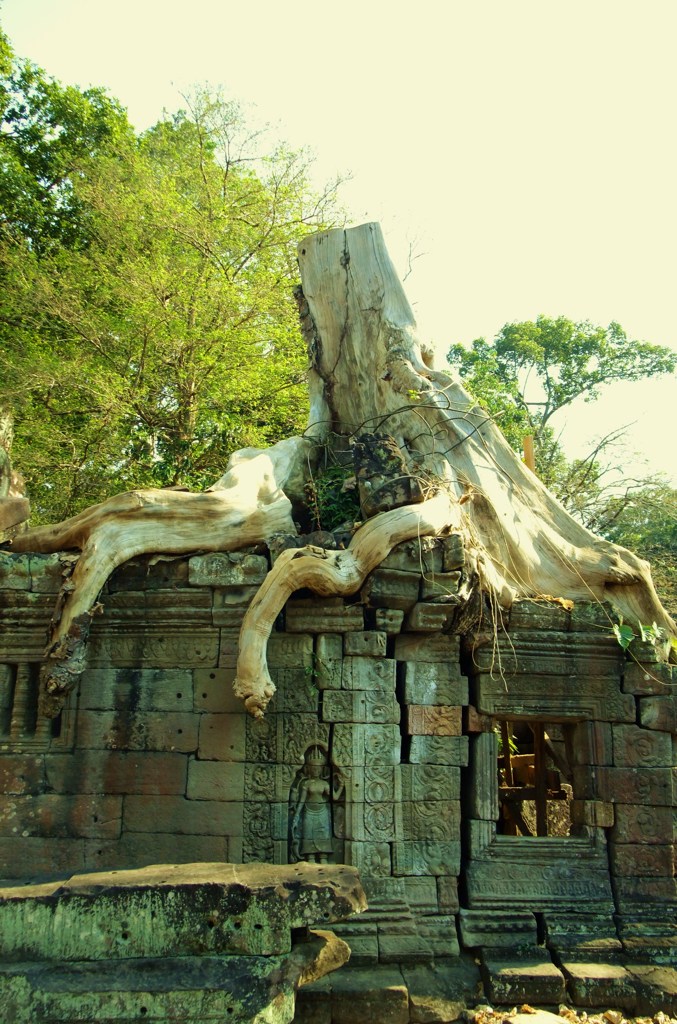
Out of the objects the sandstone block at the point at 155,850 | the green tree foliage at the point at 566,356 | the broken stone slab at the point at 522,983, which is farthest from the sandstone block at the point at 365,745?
the green tree foliage at the point at 566,356

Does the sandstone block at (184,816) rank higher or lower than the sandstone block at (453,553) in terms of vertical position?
lower

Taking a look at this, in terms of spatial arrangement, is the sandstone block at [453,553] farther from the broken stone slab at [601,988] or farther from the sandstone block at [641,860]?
the broken stone slab at [601,988]

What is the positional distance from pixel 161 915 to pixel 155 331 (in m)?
8.60

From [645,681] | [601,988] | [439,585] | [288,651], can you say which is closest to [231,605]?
[288,651]

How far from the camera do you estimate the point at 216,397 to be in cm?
1124

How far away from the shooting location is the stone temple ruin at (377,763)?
465cm

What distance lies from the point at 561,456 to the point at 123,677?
11.9 meters

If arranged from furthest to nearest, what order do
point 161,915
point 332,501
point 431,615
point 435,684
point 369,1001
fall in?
point 332,501 → point 435,684 → point 431,615 → point 369,1001 → point 161,915

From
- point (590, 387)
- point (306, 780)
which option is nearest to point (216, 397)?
point (306, 780)

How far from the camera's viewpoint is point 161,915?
141 inches

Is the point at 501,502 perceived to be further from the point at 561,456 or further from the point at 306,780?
the point at 561,456

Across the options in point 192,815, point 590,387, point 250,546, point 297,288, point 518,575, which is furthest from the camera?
point 590,387

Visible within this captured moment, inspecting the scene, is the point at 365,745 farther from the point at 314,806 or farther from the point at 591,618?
the point at 591,618

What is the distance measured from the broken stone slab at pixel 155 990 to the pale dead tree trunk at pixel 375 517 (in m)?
1.38
